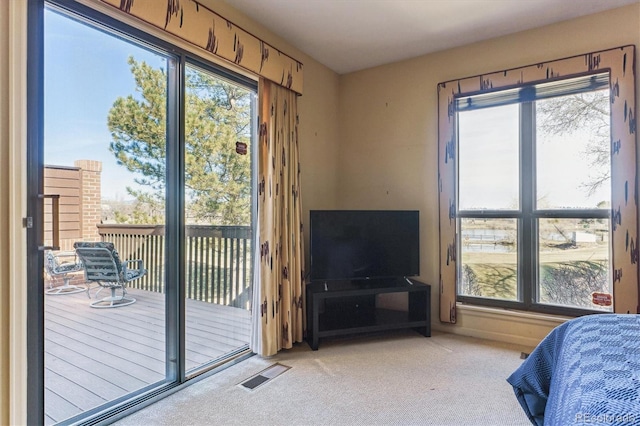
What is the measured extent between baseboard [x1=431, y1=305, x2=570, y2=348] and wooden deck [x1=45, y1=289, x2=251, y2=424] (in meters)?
2.20

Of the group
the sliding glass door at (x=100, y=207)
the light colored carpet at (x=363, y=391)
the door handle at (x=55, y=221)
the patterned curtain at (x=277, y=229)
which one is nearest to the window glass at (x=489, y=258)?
the light colored carpet at (x=363, y=391)

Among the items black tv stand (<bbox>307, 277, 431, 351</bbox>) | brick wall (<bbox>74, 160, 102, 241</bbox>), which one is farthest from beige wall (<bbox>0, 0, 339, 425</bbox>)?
black tv stand (<bbox>307, 277, 431, 351</bbox>)

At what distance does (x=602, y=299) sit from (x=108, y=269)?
3485 mm

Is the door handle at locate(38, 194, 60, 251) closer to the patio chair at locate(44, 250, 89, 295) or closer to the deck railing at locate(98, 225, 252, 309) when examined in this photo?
the patio chair at locate(44, 250, 89, 295)

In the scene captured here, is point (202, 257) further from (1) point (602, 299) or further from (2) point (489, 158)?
(1) point (602, 299)

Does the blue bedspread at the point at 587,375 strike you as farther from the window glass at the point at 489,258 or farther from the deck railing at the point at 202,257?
the deck railing at the point at 202,257

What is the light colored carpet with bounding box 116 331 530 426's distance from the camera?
6.20ft

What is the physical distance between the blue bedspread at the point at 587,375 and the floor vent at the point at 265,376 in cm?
149

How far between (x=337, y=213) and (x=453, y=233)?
3.60ft

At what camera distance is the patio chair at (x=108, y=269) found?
1895mm

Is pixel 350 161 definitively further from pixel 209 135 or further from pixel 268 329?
pixel 268 329

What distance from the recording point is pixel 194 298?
7.89ft

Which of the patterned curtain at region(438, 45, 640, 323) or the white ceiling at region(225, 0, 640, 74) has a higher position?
the white ceiling at region(225, 0, 640, 74)

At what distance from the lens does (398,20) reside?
269 cm
